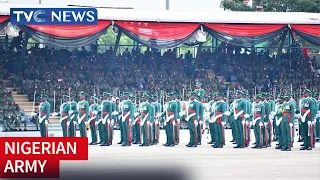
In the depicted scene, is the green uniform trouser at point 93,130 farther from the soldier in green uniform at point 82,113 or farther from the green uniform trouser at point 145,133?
the green uniform trouser at point 145,133

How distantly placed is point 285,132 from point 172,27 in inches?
275

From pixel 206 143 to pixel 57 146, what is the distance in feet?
26.8

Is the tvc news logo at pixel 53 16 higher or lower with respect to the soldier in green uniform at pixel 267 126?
higher

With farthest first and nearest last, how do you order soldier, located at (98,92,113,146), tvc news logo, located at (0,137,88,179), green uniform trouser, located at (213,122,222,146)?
soldier, located at (98,92,113,146)
green uniform trouser, located at (213,122,222,146)
tvc news logo, located at (0,137,88,179)

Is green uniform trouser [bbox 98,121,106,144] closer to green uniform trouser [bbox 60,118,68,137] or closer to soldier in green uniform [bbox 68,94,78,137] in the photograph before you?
soldier in green uniform [bbox 68,94,78,137]

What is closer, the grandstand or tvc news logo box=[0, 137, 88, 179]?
tvc news logo box=[0, 137, 88, 179]

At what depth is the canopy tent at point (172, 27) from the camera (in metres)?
30.0

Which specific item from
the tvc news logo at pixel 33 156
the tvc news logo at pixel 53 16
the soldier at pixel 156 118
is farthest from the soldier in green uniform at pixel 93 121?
the tvc news logo at pixel 33 156

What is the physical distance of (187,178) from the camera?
1747 cm

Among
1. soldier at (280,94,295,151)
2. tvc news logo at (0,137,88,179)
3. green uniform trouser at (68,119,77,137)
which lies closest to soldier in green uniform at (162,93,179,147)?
green uniform trouser at (68,119,77,137)

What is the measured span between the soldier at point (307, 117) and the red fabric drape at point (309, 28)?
23.2 ft

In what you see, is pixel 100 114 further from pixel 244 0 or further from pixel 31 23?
pixel 244 0

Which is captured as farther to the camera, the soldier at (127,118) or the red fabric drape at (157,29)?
the red fabric drape at (157,29)

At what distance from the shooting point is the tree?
124 feet
